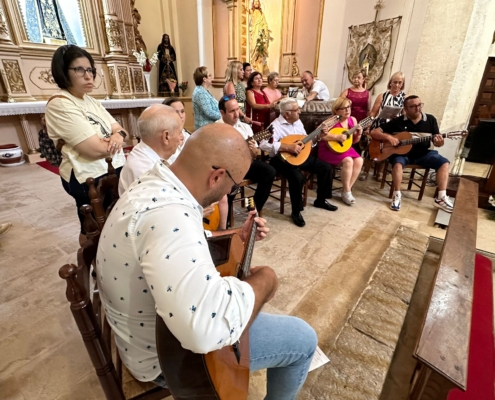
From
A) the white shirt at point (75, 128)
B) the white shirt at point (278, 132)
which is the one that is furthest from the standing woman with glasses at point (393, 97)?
the white shirt at point (75, 128)

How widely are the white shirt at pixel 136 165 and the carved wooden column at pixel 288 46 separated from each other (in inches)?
233

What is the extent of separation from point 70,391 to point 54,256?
1.33 meters

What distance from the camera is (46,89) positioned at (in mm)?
5066

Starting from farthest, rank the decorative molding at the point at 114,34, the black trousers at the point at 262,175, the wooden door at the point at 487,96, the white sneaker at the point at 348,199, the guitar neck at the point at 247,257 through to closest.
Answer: the wooden door at the point at 487,96
the decorative molding at the point at 114,34
the white sneaker at the point at 348,199
the black trousers at the point at 262,175
the guitar neck at the point at 247,257

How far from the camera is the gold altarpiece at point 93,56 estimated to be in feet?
14.6

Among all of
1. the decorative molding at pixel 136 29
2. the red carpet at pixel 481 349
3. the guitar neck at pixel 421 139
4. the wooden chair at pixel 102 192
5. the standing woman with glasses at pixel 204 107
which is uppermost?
the decorative molding at pixel 136 29

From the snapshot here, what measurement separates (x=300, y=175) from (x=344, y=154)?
0.82 m

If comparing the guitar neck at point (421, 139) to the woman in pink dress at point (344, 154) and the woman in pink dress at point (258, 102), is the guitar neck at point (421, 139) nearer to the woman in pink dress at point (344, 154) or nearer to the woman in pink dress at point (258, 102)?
the woman in pink dress at point (344, 154)

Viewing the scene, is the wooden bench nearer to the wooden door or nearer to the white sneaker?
the white sneaker

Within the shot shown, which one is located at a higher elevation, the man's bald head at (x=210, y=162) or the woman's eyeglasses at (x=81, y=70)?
the woman's eyeglasses at (x=81, y=70)

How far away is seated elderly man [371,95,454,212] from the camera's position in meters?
3.32

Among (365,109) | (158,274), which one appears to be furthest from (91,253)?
(365,109)

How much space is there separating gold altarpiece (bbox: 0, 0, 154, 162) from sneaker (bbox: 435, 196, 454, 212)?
19.3ft

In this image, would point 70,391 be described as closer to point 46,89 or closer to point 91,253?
point 91,253
